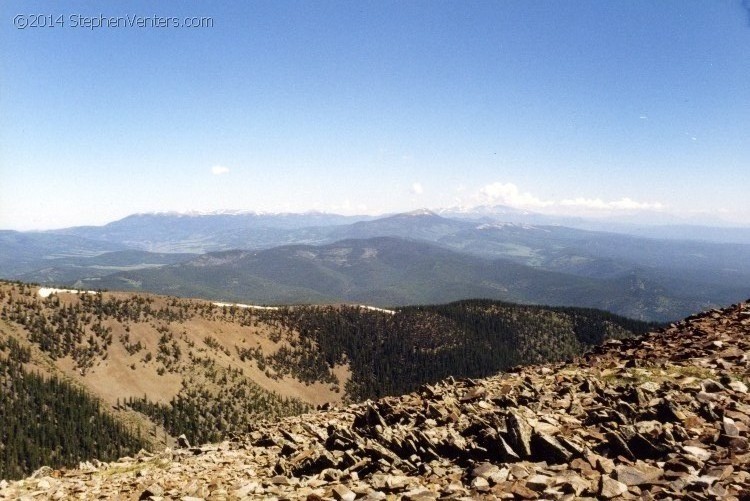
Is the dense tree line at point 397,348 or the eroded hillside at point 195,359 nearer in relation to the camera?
the eroded hillside at point 195,359

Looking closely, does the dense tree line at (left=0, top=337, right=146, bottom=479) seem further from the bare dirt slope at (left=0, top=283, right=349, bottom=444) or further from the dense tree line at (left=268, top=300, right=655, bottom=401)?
the dense tree line at (left=268, top=300, right=655, bottom=401)

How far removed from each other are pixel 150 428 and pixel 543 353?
556 feet

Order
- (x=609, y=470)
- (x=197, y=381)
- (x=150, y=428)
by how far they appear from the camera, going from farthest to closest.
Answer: (x=197, y=381), (x=150, y=428), (x=609, y=470)

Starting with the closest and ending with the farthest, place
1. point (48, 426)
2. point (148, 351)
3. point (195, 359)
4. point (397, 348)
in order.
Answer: point (48, 426) < point (148, 351) < point (195, 359) < point (397, 348)

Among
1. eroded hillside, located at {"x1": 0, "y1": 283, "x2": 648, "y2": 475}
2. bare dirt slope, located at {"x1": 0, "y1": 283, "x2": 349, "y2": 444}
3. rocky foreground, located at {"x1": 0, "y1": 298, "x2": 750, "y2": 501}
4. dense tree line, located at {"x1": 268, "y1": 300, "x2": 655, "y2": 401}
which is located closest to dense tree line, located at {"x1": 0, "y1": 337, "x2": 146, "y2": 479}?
eroded hillside, located at {"x1": 0, "y1": 283, "x2": 648, "y2": 475}

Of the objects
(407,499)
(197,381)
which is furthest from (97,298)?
(407,499)

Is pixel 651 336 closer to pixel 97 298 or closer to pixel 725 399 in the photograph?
pixel 725 399

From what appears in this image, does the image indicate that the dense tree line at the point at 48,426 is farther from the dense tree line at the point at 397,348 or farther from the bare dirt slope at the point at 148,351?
the dense tree line at the point at 397,348

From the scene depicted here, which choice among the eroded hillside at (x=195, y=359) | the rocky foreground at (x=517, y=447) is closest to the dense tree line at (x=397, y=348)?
the eroded hillside at (x=195, y=359)

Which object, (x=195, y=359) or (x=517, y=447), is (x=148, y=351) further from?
(x=517, y=447)

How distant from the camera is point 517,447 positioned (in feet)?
49.2

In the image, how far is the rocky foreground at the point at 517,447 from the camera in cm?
1240

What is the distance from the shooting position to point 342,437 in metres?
20.6

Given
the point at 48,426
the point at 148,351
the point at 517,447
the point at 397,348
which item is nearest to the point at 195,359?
the point at 148,351
